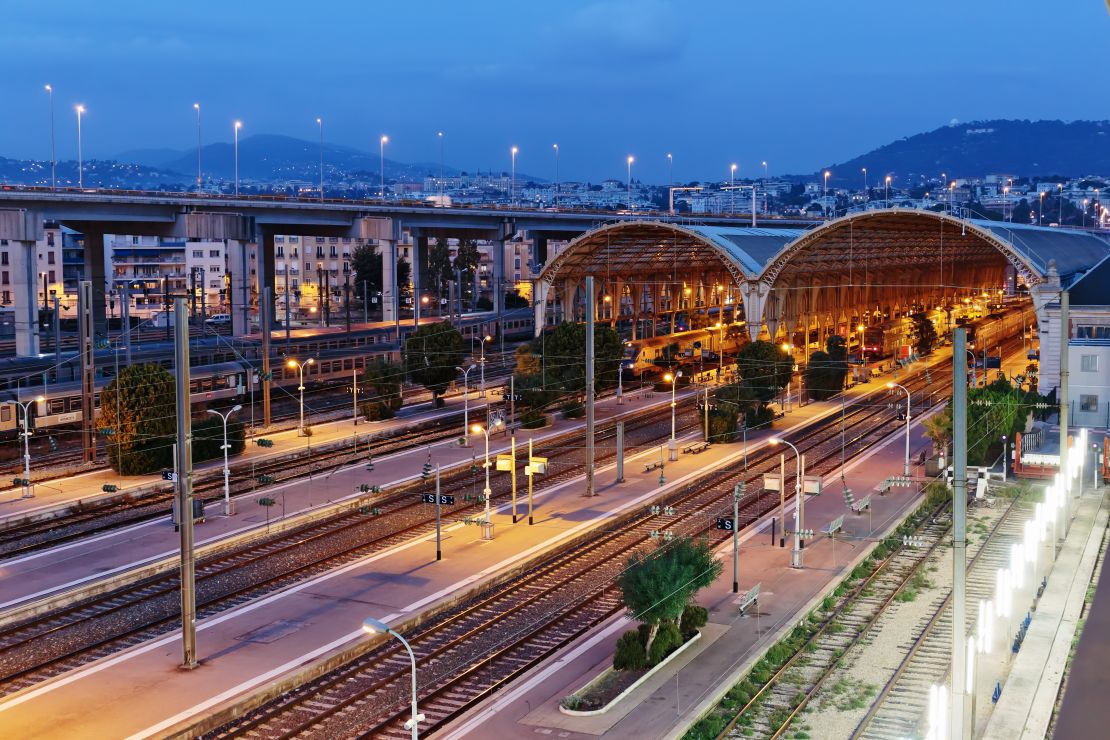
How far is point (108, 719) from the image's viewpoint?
16547 millimetres

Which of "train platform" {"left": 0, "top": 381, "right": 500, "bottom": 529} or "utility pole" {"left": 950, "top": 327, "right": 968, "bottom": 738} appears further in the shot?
"train platform" {"left": 0, "top": 381, "right": 500, "bottom": 529}

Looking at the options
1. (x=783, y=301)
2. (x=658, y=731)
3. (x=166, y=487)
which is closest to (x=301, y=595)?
(x=658, y=731)

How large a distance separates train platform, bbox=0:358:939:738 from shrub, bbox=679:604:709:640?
11.0 feet

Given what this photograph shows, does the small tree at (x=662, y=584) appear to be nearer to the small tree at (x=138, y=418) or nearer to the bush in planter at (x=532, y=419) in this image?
the small tree at (x=138, y=418)

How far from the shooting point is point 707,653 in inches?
751

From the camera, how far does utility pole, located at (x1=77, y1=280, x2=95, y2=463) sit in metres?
33.5

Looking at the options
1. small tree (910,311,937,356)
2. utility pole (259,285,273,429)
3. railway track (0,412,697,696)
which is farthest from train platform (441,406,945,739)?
small tree (910,311,937,356)

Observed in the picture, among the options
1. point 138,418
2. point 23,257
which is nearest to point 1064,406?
point 138,418

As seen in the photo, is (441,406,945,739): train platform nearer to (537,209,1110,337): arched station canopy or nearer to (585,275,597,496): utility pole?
(585,275,597,496): utility pole

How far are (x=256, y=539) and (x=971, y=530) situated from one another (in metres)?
16.4

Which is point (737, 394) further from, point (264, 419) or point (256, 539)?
point (256, 539)

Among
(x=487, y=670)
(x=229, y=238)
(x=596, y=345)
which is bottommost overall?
(x=487, y=670)

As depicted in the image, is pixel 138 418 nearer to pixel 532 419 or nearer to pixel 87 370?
pixel 87 370

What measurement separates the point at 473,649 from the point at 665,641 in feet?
11.3
